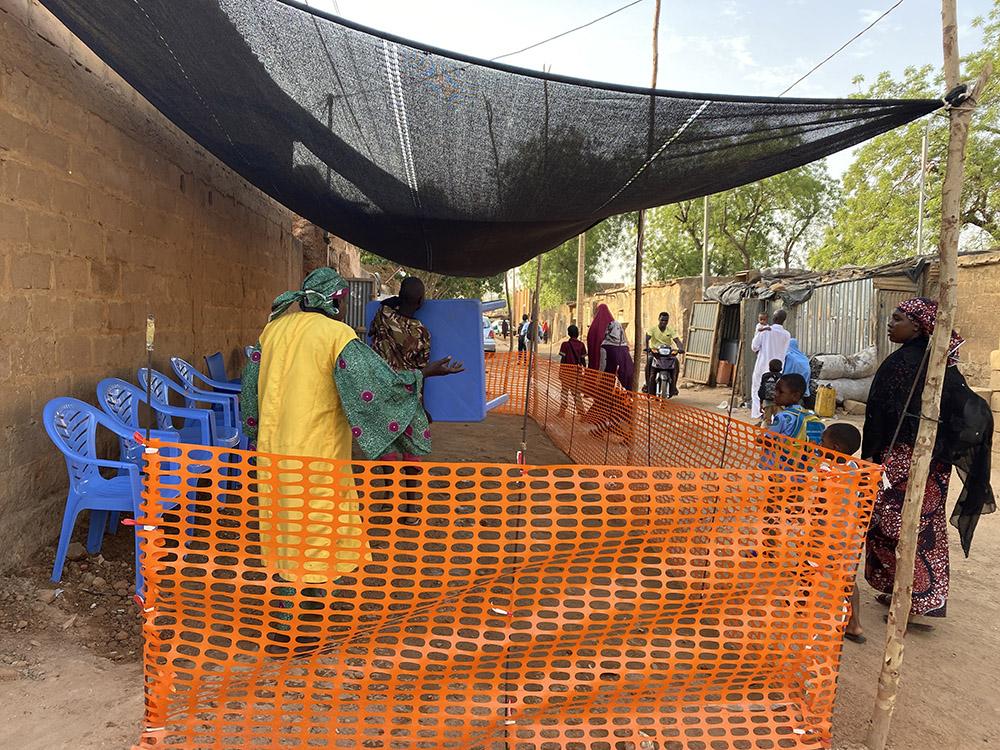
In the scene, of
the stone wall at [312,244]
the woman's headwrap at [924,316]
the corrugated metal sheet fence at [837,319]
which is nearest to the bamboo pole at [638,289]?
the woman's headwrap at [924,316]

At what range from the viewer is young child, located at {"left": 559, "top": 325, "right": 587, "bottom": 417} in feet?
25.4

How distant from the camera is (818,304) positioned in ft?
40.0

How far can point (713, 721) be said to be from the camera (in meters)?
2.44

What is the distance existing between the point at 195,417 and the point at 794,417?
142 inches

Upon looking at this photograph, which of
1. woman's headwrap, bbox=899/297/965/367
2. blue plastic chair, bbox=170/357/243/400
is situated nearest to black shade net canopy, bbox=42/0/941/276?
woman's headwrap, bbox=899/297/965/367

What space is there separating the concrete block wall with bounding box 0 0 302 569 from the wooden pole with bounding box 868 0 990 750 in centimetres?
376

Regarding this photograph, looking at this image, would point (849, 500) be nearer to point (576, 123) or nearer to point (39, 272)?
point (576, 123)

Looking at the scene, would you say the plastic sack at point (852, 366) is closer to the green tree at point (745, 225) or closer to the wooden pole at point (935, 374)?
the wooden pole at point (935, 374)

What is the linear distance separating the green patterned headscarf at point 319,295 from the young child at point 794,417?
2.64 meters

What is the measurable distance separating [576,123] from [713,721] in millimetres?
2484

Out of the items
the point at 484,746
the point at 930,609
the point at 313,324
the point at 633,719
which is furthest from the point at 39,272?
the point at 930,609

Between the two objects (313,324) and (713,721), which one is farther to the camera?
(313,324)

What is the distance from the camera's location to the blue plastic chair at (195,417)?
415 centimetres

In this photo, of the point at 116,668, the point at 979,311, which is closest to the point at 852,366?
the point at 979,311
